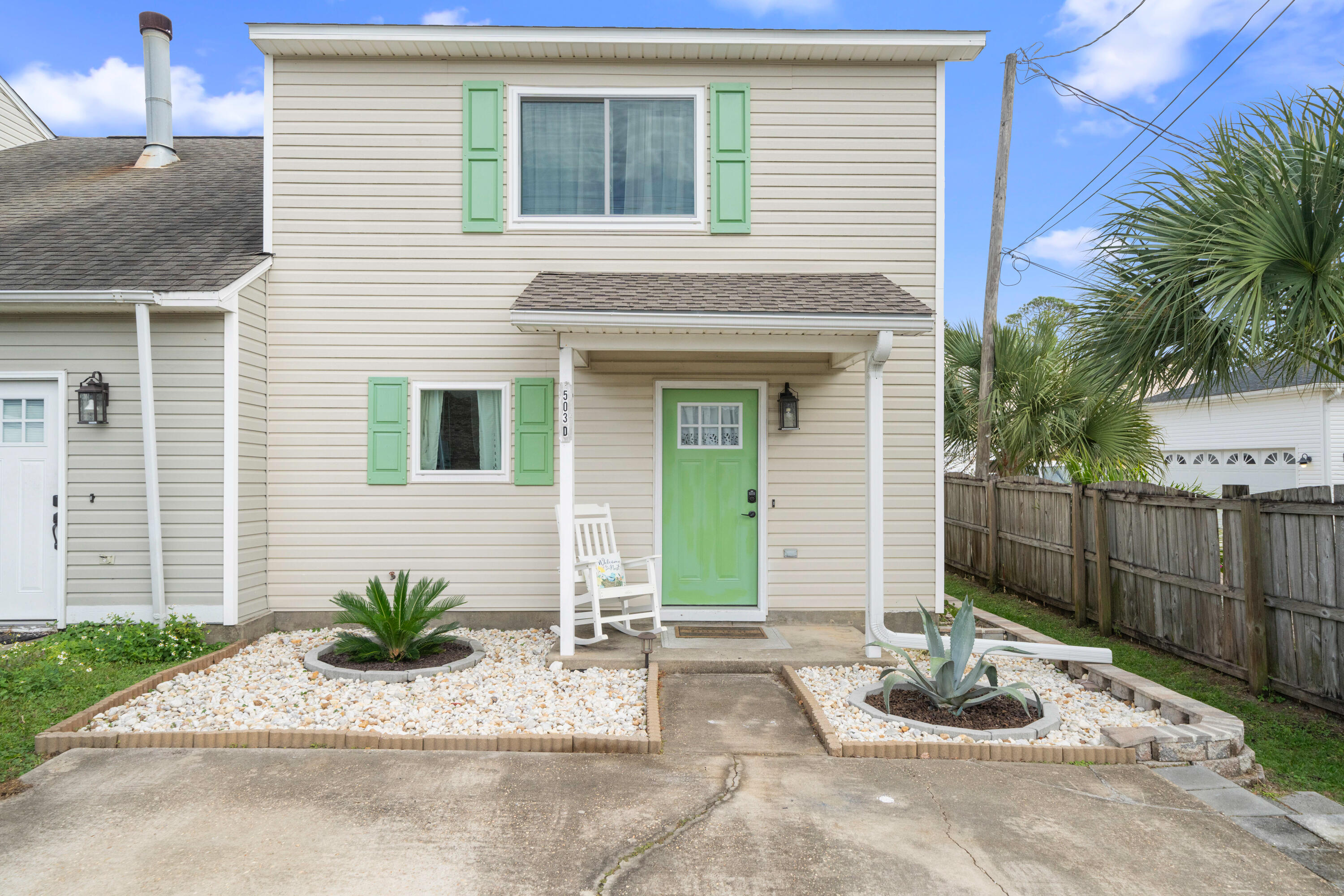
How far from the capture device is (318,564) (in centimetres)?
653

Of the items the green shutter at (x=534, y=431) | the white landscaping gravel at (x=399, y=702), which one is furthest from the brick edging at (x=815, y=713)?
the green shutter at (x=534, y=431)

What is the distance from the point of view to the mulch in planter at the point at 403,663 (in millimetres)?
5172

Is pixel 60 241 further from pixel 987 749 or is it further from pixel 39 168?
pixel 987 749

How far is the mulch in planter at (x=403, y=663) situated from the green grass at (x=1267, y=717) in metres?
4.63

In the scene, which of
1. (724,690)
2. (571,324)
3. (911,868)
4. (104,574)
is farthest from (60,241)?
(911,868)

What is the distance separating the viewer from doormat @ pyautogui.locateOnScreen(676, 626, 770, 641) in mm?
6098

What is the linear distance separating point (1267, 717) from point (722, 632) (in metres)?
3.45

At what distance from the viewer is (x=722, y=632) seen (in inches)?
246

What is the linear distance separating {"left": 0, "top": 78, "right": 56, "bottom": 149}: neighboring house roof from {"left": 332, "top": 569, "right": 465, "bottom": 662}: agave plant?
8.86 metres

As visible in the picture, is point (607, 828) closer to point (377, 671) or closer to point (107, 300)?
point (377, 671)

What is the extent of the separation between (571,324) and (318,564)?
10.1ft

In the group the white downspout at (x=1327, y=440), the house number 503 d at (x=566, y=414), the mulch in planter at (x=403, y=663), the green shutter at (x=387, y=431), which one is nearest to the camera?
the mulch in planter at (x=403, y=663)

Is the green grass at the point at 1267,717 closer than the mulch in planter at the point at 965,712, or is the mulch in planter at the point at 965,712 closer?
A: the green grass at the point at 1267,717

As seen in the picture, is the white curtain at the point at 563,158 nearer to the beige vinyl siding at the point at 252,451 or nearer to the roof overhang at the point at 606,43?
the roof overhang at the point at 606,43
